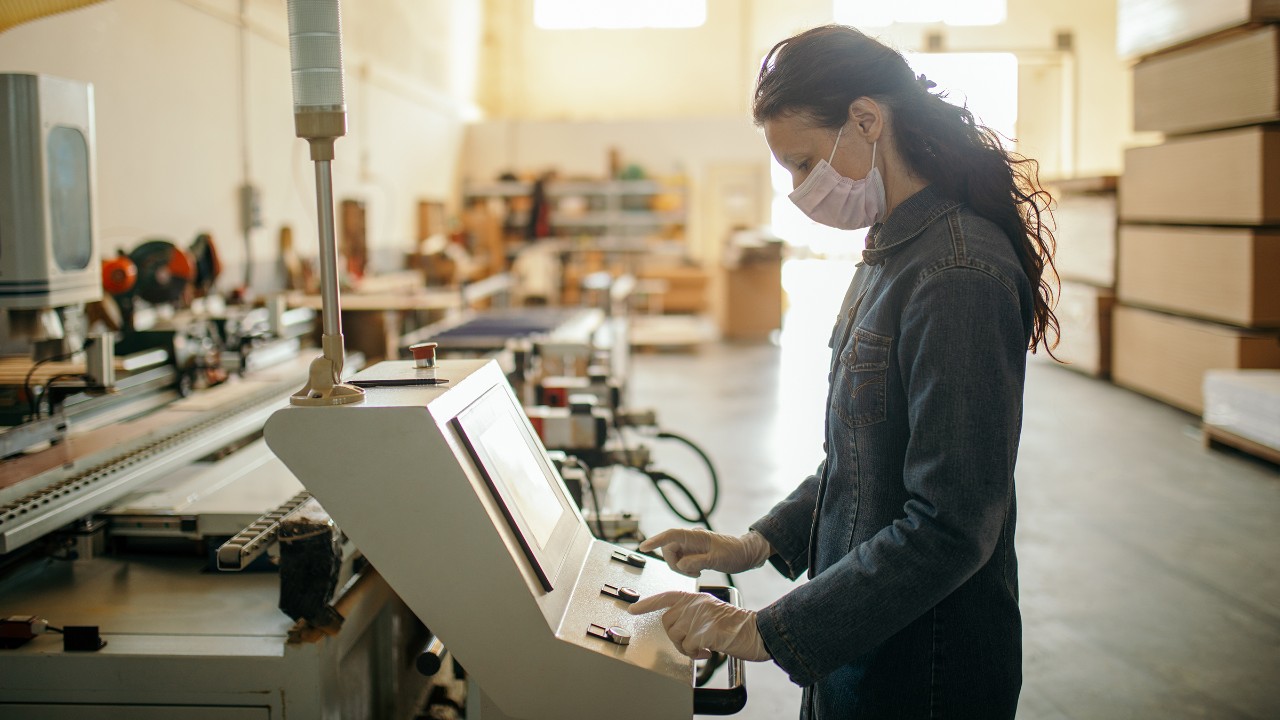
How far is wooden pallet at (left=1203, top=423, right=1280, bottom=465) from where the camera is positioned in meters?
4.85

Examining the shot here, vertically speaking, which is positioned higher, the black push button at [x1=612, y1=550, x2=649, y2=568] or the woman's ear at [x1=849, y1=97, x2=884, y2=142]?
the woman's ear at [x1=849, y1=97, x2=884, y2=142]

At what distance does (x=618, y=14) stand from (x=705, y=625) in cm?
1290

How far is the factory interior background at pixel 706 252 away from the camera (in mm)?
2018

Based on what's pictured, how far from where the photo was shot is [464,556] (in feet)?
3.58

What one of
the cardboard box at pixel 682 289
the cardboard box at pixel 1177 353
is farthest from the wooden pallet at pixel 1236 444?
the cardboard box at pixel 682 289

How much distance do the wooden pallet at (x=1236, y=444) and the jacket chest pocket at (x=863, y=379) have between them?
4589 mm

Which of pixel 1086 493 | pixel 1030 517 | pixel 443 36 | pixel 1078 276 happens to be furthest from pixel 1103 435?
pixel 443 36

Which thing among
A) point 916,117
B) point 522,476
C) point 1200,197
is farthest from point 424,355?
point 1200,197

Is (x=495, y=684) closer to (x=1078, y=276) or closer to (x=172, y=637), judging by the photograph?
(x=172, y=637)

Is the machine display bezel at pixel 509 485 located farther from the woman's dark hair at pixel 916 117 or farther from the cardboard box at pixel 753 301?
the cardboard box at pixel 753 301

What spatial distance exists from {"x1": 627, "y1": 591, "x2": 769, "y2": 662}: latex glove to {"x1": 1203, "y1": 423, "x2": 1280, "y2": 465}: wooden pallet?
15.4ft

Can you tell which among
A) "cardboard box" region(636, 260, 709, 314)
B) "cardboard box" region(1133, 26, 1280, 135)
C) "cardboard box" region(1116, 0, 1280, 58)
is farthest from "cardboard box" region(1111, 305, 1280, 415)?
"cardboard box" region(636, 260, 709, 314)

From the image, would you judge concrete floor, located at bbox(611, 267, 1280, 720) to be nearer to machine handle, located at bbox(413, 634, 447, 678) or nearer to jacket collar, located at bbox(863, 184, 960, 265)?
machine handle, located at bbox(413, 634, 447, 678)

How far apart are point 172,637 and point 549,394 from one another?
149cm
